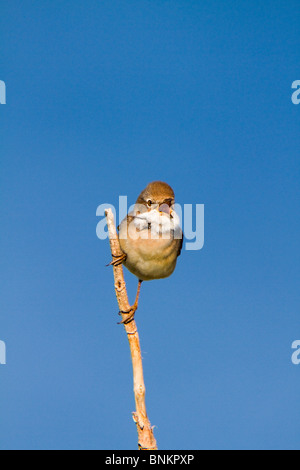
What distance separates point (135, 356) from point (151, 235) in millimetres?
1434

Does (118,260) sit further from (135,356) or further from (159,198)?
(135,356)

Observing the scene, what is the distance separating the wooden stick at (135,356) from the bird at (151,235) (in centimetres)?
8

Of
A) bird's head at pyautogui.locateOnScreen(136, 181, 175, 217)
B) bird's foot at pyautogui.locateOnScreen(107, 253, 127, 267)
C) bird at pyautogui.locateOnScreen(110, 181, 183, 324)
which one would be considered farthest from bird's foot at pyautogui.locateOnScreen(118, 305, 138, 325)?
bird's head at pyautogui.locateOnScreen(136, 181, 175, 217)

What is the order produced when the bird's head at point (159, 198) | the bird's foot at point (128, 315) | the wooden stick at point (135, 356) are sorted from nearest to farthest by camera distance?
the wooden stick at point (135, 356) < the bird's head at point (159, 198) < the bird's foot at point (128, 315)

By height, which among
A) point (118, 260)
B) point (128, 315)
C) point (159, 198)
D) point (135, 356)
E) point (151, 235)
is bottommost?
point (135, 356)

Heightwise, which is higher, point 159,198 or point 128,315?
point 159,198

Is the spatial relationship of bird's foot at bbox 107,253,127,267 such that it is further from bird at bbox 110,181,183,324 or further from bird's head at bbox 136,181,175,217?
bird's head at bbox 136,181,175,217

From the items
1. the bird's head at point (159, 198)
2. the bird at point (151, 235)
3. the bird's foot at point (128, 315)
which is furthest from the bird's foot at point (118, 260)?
the bird's head at point (159, 198)

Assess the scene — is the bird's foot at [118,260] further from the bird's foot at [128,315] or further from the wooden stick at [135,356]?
the bird's foot at [128,315]

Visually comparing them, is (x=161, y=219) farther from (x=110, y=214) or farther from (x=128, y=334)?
(x=128, y=334)

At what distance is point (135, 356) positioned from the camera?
7320 mm

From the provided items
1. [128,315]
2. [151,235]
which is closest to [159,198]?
[151,235]

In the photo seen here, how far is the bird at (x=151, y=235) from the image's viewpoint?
7.28 meters
